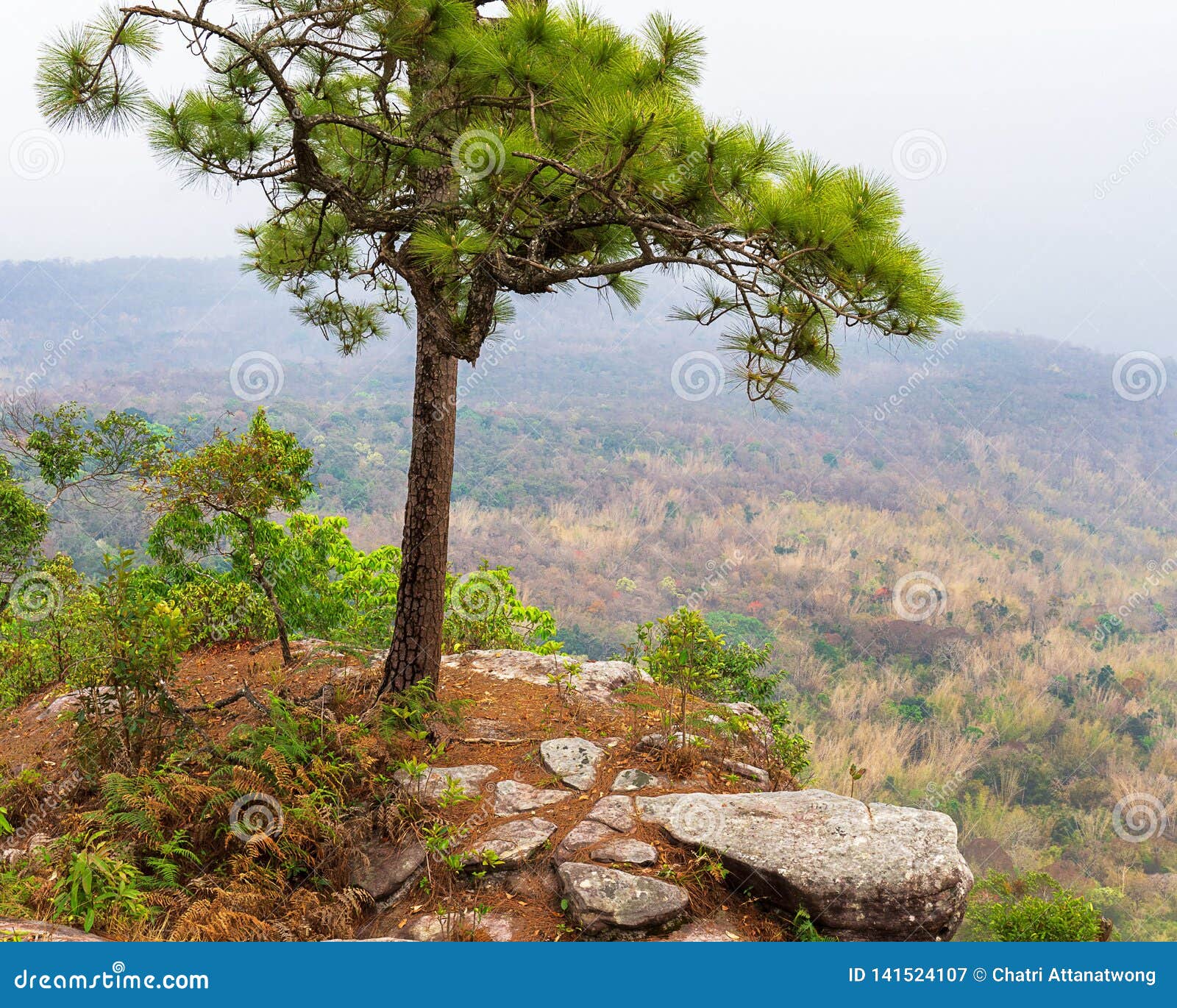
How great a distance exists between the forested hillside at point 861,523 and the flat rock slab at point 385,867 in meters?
3.70

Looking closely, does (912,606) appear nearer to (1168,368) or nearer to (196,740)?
(196,740)

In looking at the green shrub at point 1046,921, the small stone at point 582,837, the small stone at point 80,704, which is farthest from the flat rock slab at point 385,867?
the green shrub at point 1046,921

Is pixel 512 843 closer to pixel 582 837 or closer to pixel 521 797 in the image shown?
pixel 582 837

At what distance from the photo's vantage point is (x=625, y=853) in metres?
3.64

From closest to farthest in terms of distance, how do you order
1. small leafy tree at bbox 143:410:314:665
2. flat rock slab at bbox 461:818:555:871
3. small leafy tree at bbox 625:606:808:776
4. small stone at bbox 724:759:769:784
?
flat rock slab at bbox 461:818:555:871 < small stone at bbox 724:759:769:784 < small leafy tree at bbox 625:606:808:776 < small leafy tree at bbox 143:410:314:665

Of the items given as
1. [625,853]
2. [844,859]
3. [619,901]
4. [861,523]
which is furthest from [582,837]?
[861,523]

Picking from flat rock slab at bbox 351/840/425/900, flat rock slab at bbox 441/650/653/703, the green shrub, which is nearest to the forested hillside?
flat rock slab at bbox 441/650/653/703

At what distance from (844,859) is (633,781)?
122cm

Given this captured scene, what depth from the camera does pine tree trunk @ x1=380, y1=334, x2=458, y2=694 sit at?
4.71 m

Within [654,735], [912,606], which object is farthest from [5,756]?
[912,606]

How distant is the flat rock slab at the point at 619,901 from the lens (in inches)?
129

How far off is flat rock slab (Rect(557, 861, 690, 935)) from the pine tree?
1.91 m

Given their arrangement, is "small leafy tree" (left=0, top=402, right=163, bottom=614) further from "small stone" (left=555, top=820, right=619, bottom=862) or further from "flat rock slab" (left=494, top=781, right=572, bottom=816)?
"small stone" (left=555, top=820, right=619, bottom=862)

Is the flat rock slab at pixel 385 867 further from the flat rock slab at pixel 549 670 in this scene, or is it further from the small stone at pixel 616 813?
the flat rock slab at pixel 549 670
